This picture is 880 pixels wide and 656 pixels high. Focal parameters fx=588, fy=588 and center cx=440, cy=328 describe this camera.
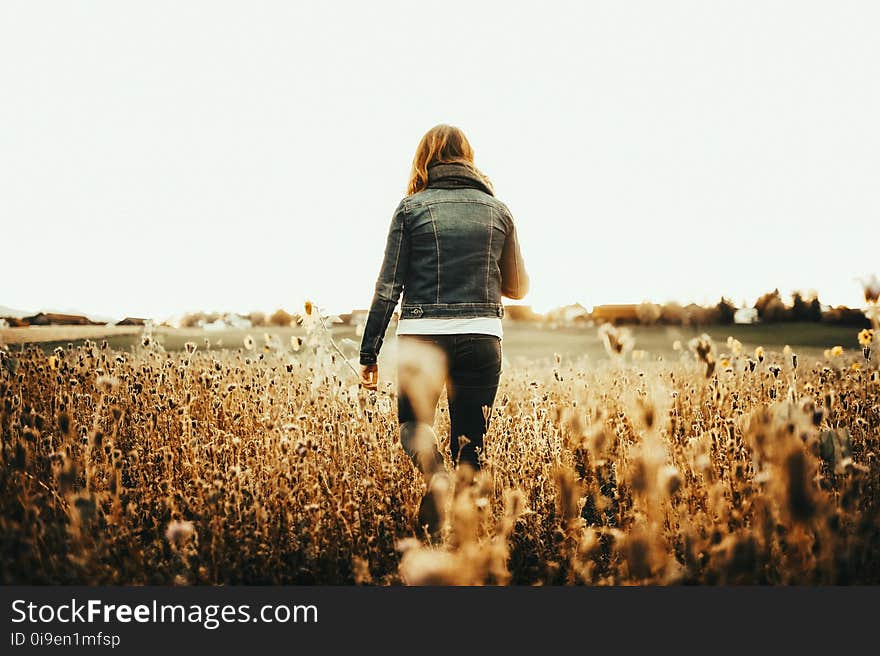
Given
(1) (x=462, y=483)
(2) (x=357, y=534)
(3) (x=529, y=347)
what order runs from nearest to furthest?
(1) (x=462, y=483) < (2) (x=357, y=534) < (3) (x=529, y=347)

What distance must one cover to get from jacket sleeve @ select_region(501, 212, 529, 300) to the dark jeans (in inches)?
12.3

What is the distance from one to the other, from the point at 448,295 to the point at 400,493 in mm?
1053

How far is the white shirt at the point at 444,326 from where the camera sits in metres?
2.60

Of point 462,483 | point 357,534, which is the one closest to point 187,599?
point 357,534

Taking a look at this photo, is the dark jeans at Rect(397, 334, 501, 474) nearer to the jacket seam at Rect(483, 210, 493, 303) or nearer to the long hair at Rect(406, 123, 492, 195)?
the jacket seam at Rect(483, 210, 493, 303)

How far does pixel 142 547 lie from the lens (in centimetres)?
267

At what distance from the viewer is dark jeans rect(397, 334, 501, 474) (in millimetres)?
2609

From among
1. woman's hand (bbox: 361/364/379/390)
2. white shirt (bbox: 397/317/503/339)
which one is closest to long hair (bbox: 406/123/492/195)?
white shirt (bbox: 397/317/503/339)

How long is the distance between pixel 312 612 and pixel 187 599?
0.45m

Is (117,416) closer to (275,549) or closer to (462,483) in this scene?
(275,549)

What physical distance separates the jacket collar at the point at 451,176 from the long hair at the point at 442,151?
0.10ft

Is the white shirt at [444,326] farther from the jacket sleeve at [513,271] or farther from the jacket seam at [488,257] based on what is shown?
the jacket sleeve at [513,271]

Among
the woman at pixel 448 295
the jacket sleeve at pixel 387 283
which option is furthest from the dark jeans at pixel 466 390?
the jacket sleeve at pixel 387 283

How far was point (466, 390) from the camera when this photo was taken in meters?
2.67
